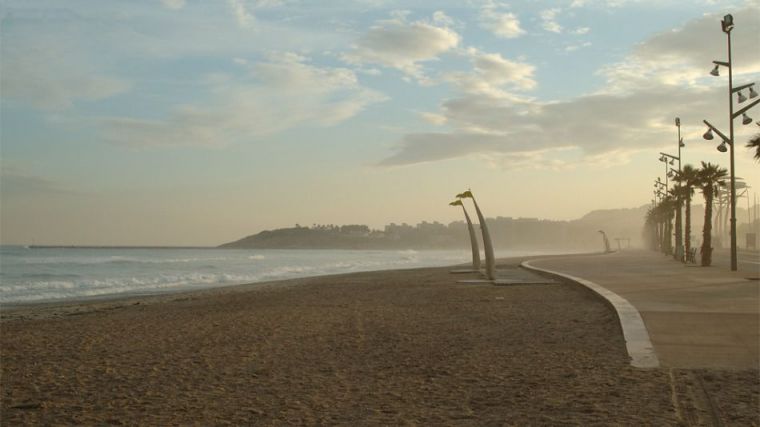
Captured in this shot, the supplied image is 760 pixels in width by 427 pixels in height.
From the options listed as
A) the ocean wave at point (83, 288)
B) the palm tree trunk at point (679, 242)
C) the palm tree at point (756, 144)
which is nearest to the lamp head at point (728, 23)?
the palm tree at point (756, 144)

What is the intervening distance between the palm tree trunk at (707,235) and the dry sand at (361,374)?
58.2ft

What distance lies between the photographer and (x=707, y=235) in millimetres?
29922

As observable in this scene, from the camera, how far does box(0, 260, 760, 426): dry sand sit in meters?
5.65

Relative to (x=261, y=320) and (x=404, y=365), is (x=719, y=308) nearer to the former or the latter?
(x=404, y=365)

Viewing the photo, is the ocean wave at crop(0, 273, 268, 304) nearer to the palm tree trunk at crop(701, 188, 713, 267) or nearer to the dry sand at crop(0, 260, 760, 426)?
the dry sand at crop(0, 260, 760, 426)

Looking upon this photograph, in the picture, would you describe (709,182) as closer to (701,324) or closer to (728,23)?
(728,23)

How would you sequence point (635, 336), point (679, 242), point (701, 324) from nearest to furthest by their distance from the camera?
1. point (635, 336)
2. point (701, 324)
3. point (679, 242)

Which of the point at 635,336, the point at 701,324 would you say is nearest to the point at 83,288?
the point at 635,336

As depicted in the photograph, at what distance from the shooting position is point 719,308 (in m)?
10.9

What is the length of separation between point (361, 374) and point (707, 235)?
26.8 meters

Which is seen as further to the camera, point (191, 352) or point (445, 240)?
point (445, 240)

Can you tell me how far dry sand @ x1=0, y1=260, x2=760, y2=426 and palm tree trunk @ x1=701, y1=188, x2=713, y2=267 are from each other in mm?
17729

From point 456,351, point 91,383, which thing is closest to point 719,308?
point 456,351

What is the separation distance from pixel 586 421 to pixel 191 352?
5.78 m
